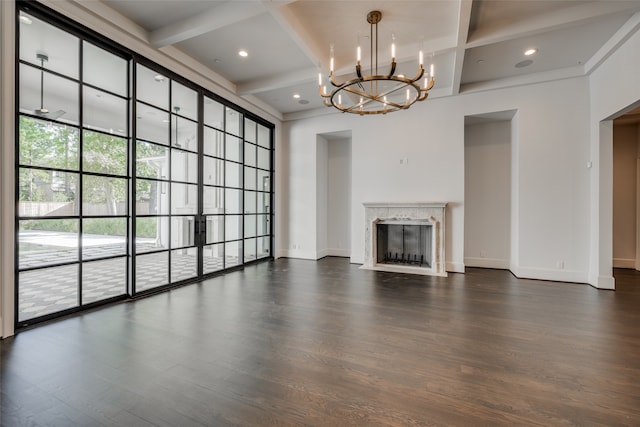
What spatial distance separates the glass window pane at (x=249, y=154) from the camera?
6.25 m

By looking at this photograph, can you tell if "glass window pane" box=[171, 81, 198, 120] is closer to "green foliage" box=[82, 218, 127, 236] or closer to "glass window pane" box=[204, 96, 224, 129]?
"glass window pane" box=[204, 96, 224, 129]

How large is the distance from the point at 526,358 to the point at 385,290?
213cm

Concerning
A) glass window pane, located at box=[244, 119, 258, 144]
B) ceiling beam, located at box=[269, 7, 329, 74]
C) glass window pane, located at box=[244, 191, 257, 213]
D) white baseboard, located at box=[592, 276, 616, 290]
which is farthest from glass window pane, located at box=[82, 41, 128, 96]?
white baseboard, located at box=[592, 276, 616, 290]

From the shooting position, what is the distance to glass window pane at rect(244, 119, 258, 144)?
6.24m

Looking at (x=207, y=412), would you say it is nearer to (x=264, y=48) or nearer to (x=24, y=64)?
(x=24, y=64)

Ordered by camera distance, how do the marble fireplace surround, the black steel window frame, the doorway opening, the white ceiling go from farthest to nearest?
the doorway opening < the marble fireplace surround < the white ceiling < the black steel window frame

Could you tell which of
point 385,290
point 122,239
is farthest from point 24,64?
point 385,290

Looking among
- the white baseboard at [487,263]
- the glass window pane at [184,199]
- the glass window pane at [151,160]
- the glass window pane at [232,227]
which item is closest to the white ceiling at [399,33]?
the glass window pane at [151,160]

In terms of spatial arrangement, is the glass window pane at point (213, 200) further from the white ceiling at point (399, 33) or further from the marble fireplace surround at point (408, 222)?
the marble fireplace surround at point (408, 222)

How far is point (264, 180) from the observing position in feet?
22.6

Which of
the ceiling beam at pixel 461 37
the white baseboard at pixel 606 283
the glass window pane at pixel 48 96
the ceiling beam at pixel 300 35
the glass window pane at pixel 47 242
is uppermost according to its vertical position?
the ceiling beam at pixel 300 35

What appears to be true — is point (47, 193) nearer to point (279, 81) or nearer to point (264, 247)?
point (279, 81)

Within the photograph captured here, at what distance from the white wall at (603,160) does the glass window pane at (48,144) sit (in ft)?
23.4

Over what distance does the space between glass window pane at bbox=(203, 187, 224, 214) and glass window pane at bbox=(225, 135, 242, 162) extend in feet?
2.53
